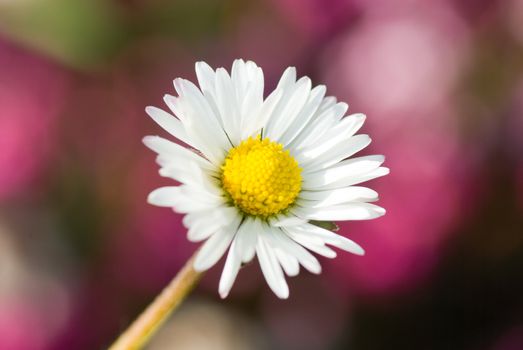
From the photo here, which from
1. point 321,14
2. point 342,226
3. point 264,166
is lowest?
point 342,226

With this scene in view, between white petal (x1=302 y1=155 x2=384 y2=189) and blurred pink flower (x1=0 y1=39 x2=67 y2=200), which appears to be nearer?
white petal (x1=302 y1=155 x2=384 y2=189)

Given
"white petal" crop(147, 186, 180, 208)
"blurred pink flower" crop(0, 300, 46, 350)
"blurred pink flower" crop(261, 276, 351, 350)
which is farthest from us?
"blurred pink flower" crop(261, 276, 351, 350)

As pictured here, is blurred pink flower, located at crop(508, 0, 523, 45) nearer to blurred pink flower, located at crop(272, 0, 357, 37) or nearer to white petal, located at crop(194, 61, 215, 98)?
blurred pink flower, located at crop(272, 0, 357, 37)

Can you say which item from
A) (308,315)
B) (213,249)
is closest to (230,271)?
(213,249)

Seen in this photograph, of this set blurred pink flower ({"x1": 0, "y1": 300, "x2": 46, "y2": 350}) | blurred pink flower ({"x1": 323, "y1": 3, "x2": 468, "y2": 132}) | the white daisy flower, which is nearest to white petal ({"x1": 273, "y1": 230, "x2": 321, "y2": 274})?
the white daisy flower

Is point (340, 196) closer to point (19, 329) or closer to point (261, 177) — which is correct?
point (261, 177)

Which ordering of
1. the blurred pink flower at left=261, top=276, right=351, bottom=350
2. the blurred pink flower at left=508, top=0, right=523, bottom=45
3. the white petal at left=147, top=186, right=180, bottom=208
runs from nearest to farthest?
the white petal at left=147, top=186, right=180, bottom=208 → the blurred pink flower at left=261, top=276, right=351, bottom=350 → the blurred pink flower at left=508, top=0, right=523, bottom=45

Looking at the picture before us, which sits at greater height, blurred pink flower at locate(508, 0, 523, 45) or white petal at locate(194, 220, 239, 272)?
blurred pink flower at locate(508, 0, 523, 45)
